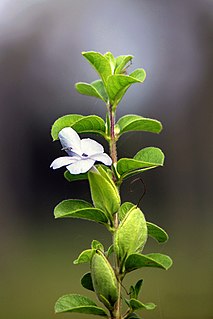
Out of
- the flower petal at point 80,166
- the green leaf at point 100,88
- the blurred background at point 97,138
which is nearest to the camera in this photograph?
the flower petal at point 80,166

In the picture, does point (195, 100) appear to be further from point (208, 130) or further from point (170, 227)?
point (170, 227)

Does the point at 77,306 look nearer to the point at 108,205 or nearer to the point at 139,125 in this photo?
the point at 108,205

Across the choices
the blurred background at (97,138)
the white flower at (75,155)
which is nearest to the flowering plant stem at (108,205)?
the white flower at (75,155)

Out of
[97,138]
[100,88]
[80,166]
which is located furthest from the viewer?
[97,138]

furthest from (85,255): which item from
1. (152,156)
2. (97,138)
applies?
(97,138)

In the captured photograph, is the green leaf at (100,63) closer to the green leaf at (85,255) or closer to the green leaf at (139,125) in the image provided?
the green leaf at (139,125)

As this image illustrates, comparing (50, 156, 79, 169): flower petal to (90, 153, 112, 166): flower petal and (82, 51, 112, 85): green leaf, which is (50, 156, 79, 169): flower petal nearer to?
(90, 153, 112, 166): flower petal
